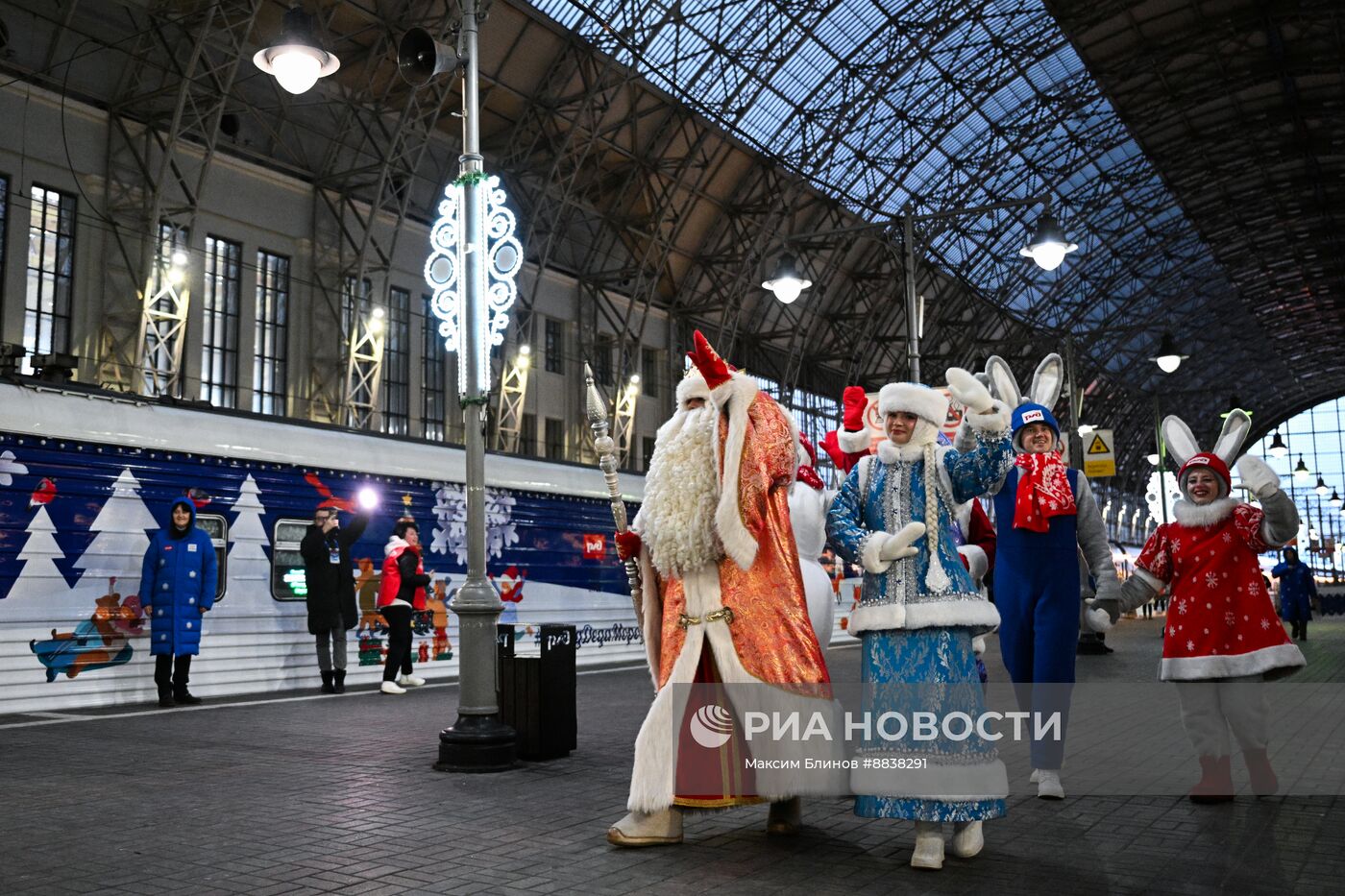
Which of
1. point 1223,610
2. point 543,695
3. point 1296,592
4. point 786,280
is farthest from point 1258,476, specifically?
point 1296,592

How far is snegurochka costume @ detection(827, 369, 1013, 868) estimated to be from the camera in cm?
455

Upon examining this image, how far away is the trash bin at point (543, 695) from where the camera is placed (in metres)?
7.80

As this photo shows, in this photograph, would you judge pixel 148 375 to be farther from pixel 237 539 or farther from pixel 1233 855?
pixel 1233 855

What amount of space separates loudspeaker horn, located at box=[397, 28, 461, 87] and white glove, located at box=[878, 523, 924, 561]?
5015mm

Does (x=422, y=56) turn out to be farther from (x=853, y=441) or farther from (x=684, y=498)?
(x=684, y=498)

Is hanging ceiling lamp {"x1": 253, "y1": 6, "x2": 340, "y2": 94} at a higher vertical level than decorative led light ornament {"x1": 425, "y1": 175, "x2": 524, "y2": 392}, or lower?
higher

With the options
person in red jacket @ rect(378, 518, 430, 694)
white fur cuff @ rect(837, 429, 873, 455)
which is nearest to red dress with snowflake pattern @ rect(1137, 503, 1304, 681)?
white fur cuff @ rect(837, 429, 873, 455)

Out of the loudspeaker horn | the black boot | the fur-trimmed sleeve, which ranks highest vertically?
the loudspeaker horn

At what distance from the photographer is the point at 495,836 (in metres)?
5.38

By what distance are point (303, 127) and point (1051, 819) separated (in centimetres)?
1968

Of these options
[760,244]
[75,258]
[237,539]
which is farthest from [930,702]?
[760,244]

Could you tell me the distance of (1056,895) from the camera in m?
4.18

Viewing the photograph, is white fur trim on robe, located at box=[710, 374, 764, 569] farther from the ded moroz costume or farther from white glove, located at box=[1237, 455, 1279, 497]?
white glove, located at box=[1237, 455, 1279, 497]

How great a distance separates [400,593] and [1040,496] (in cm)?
773
